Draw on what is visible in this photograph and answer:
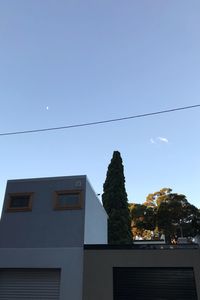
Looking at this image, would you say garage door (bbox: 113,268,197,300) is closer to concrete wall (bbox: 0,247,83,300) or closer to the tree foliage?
concrete wall (bbox: 0,247,83,300)

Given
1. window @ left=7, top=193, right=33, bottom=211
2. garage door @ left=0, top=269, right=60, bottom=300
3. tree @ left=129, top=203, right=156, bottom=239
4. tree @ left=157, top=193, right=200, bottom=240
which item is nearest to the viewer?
garage door @ left=0, top=269, right=60, bottom=300

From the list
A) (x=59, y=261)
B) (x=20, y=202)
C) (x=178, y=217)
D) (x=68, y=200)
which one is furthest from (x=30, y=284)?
(x=178, y=217)

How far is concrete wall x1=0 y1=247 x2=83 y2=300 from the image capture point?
9969mm

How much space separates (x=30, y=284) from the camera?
10.6m

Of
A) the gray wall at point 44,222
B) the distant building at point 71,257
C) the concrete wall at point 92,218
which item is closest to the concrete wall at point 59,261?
the distant building at point 71,257

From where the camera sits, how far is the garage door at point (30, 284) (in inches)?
407

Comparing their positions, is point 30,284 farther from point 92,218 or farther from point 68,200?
point 92,218

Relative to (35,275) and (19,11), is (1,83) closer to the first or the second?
(19,11)

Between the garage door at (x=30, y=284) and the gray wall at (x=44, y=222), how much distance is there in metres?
1.09

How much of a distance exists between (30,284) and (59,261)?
5.24 feet

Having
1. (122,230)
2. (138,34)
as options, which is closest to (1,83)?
(138,34)

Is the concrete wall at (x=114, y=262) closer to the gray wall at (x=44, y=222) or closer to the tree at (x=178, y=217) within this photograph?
the gray wall at (x=44, y=222)

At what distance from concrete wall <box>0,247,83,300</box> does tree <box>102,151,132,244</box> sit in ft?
34.3

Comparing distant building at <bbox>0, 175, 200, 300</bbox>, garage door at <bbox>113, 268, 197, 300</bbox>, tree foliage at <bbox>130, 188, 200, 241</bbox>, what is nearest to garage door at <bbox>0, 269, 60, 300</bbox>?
distant building at <bbox>0, 175, 200, 300</bbox>
